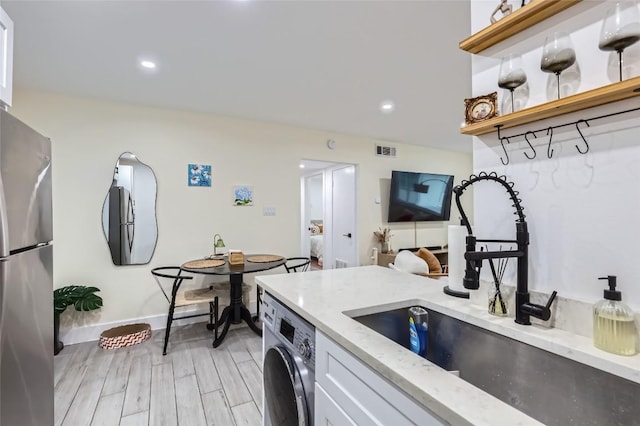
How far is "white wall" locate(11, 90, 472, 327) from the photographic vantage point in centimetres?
288

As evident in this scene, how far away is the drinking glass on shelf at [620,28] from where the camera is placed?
0.73 meters

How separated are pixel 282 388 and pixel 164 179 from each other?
9.03ft

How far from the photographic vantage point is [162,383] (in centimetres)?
219

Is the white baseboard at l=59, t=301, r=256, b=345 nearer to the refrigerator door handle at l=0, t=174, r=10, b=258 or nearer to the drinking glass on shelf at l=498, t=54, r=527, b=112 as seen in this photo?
the refrigerator door handle at l=0, t=174, r=10, b=258

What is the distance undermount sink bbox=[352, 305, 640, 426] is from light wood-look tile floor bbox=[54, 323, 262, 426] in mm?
1309

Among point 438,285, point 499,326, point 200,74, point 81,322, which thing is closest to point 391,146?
point 200,74

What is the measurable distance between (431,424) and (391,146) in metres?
4.63

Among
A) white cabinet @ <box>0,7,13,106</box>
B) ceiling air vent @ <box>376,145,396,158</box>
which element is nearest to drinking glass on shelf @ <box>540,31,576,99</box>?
white cabinet @ <box>0,7,13,106</box>

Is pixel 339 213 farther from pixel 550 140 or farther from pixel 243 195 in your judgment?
pixel 550 140

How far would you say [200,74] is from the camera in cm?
247

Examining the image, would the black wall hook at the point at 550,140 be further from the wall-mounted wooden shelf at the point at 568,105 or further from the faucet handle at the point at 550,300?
the faucet handle at the point at 550,300

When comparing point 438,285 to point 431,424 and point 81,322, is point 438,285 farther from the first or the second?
point 81,322

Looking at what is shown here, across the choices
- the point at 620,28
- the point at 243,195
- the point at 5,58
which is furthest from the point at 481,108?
the point at 243,195

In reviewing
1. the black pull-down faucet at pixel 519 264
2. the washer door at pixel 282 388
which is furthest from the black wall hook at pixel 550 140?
the washer door at pixel 282 388
